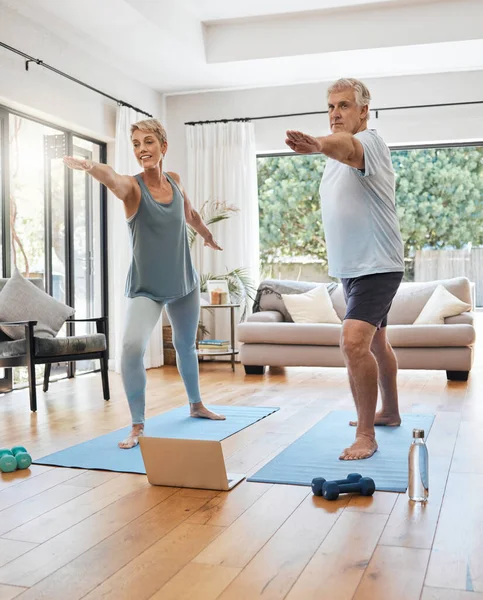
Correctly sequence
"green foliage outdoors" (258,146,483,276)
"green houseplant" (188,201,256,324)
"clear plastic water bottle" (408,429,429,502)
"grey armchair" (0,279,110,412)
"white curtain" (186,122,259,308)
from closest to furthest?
"clear plastic water bottle" (408,429,429,502)
"grey armchair" (0,279,110,412)
"green houseplant" (188,201,256,324)
"white curtain" (186,122,259,308)
"green foliage outdoors" (258,146,483,276)

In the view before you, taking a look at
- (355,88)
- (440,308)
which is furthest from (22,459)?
(440,308)

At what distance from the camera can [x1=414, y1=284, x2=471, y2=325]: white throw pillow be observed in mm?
5922

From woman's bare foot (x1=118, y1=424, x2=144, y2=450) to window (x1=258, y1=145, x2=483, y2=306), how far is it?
4874 mm

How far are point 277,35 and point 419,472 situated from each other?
4.74m

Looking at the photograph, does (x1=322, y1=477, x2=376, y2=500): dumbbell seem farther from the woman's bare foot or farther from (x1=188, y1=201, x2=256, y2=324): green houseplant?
(x1=188, y1=201, x2=256, y2=324): green houseplant

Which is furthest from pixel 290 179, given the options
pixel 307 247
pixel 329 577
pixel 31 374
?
pixel 329 577

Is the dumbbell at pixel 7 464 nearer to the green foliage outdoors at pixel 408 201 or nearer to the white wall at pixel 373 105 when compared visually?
the white wall at pixel 373 105

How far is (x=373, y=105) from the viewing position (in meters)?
7.07

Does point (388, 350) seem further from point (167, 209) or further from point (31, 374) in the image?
point (31, 374)

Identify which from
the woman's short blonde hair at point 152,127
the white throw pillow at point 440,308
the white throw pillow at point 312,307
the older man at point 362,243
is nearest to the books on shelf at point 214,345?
the white throw pillow at point 312,307

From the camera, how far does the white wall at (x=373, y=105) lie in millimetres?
6875

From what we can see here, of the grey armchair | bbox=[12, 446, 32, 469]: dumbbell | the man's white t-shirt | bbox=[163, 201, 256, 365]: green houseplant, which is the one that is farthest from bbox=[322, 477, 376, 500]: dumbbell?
bbox=[163, 201, 256, 365]: green houseplant

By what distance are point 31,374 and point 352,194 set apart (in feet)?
7.97

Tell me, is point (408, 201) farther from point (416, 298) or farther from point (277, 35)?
point (277, 35)
